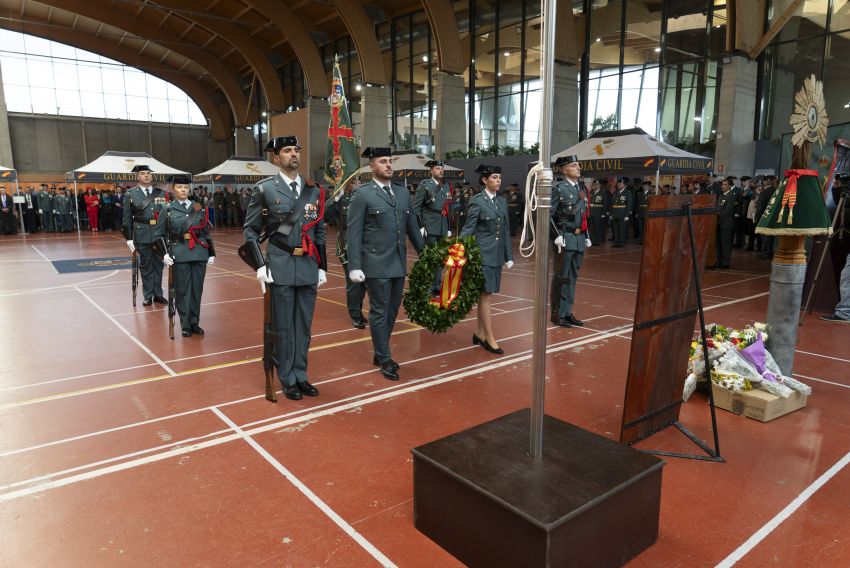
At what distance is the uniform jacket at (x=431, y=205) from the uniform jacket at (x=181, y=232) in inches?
143

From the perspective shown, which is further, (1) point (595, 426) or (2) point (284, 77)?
(2) point (284, 77)

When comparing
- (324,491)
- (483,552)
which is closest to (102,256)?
(324,491)

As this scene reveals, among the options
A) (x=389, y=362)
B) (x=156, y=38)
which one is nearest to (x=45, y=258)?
(x=389, y=362)

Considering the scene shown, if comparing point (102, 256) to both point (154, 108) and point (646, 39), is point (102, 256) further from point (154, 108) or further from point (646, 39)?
point (154, 108)

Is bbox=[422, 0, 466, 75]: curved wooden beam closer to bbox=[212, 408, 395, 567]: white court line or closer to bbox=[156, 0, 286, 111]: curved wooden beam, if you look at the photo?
bbox=[156, 0, 286, 111]: curved wooden beam

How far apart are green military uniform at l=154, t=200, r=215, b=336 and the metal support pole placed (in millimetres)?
5276

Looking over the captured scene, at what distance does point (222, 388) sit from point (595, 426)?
120 inches

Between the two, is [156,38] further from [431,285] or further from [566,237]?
[431,285]

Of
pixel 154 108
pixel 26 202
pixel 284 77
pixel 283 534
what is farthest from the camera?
pixel 154 108

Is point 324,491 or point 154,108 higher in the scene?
point 154,108

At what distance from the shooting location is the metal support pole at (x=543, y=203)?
2.22m

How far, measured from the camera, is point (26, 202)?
75.8ft

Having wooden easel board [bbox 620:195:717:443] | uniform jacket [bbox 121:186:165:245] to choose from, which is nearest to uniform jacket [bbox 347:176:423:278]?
wooden easel board [bbox 620:195:717:443]

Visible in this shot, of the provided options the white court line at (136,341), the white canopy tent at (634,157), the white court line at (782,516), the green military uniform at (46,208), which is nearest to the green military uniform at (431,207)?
the white canopy tent at (634,157)
